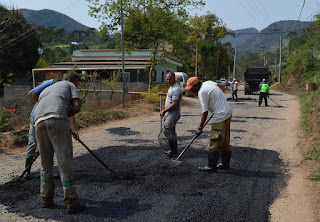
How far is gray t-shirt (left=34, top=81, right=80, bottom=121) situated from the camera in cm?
384

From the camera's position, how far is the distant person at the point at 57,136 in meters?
3.82

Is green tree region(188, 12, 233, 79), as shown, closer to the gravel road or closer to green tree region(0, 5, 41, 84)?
green tree region(0, 5, 41, 84)

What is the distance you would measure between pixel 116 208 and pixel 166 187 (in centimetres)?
99

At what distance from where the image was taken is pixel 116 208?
4.04 metres

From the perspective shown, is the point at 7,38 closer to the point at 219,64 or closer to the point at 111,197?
the point at 111,197

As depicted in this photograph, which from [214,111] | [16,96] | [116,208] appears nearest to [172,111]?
[214,111]

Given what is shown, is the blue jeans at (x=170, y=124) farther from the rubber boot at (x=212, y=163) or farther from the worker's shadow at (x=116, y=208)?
the worker's shadow at (x=116, y=208)

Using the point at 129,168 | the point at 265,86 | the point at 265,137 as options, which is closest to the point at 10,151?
the point at 129,168

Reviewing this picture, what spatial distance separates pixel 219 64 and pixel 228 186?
2001 inches

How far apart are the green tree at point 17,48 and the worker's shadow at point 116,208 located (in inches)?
1119

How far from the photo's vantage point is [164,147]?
25.1ft

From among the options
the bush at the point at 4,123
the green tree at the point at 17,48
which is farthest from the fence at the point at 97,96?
the green tree at the point at 17,48

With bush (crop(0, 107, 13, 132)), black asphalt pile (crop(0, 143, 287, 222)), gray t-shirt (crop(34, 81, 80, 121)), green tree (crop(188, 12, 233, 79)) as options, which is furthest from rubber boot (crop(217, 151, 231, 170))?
green tree (crop(188, 12, 233, 79))

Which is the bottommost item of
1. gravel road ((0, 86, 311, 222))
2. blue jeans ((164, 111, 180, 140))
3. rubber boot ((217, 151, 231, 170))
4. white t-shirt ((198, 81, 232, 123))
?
gravel road ((0, 86, 311, 222))
